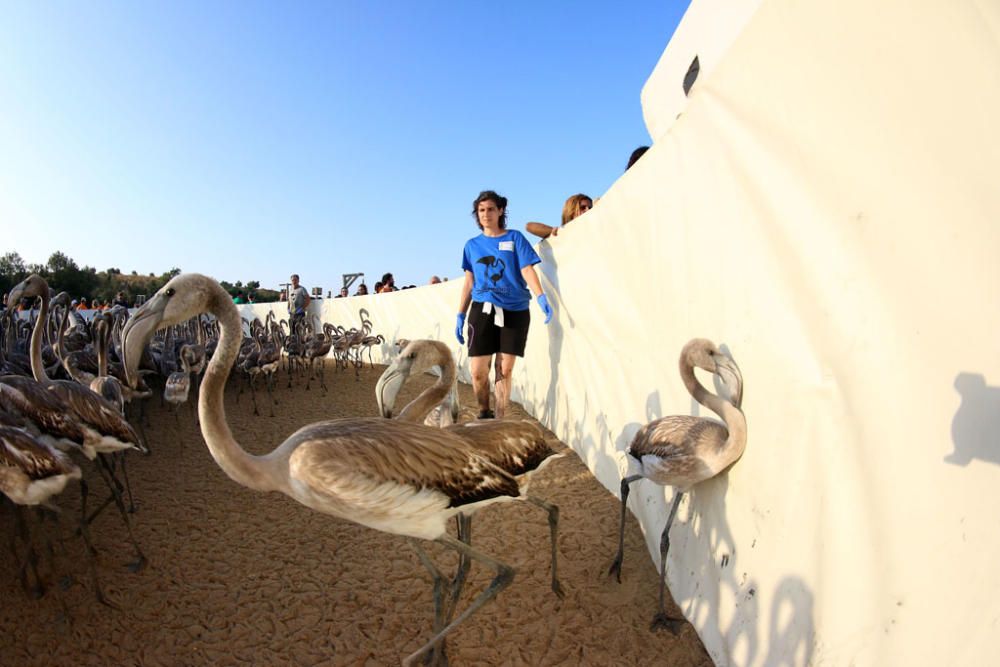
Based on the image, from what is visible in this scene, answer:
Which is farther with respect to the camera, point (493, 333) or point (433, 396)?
point (493, 333)

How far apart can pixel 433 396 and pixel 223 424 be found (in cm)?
130

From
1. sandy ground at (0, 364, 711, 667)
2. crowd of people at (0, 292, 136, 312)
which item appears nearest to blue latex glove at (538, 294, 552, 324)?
sandy ground at (0, 364, 711, 667)

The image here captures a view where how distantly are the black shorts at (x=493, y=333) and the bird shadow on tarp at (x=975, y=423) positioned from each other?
4119 millimetres

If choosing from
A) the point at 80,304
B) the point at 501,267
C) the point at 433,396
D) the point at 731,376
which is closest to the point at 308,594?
the point at 433,396

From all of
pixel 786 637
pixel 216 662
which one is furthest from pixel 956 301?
pixel 216 662

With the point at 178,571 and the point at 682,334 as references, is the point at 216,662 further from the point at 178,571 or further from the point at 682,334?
the point at 682,334

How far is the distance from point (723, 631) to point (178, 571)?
3.52 meters

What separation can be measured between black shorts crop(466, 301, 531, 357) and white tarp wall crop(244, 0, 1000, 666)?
247 centimetres

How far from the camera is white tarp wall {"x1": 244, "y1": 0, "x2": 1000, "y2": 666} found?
1.30 metres

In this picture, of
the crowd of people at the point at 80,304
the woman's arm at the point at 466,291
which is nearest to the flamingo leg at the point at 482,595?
the woman's arm at the point at 466,291

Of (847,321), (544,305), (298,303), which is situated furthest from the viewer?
(298,303)

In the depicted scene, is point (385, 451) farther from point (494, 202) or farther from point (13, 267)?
point (13, 267)

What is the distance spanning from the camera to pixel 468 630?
2857 mm

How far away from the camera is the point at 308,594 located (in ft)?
10.5
